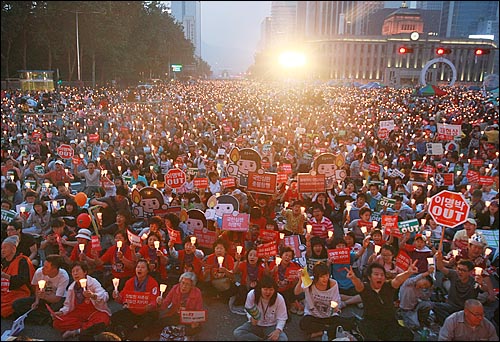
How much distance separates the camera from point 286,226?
8367 millimetres

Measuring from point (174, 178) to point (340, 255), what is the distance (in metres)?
4.48

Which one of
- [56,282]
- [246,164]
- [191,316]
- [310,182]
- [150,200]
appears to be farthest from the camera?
[246,164]

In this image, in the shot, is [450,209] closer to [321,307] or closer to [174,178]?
[321,307]

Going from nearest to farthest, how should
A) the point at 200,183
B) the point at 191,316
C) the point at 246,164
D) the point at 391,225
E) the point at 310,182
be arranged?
the point at 191,316 < the point at 391,225 < the point at 310,182 < the point at 200,183 < the point at 246,164

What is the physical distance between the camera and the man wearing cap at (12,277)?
19.1 feet

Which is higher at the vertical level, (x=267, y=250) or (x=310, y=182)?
(x=310, y=182)

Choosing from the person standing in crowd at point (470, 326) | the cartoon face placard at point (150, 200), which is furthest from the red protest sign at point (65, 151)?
the person standing in crowd at point (470, 326)

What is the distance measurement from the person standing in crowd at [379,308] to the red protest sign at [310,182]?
3.70m

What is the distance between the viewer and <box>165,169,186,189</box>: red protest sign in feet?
31.1

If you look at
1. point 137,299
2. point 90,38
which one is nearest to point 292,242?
point 137,299

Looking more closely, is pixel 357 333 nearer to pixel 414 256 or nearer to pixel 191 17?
pixel 414 256

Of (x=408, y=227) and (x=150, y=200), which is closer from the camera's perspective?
(x=408, y=227)

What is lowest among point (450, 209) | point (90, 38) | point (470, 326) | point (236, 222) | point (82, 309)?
point (82, 309)

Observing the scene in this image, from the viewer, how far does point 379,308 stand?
17.3 ft
